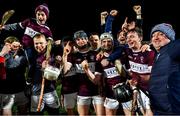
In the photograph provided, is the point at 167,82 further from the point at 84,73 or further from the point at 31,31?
the point at 31,31

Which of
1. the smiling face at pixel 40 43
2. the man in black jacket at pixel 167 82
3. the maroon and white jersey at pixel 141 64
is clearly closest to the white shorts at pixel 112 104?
the maroon and white jersey at pixel 141 64

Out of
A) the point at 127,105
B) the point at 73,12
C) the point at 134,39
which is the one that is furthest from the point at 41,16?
the point at 127,105

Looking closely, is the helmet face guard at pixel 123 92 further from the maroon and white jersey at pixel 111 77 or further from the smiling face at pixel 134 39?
the smiling face at pixel 134 39

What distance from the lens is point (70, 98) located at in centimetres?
816

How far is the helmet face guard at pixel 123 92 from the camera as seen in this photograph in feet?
23.5

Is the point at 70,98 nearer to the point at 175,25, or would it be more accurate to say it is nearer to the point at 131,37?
the point at 131,37

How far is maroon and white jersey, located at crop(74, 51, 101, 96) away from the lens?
7762 millimetres

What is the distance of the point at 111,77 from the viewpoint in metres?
7.50

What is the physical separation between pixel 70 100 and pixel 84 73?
0.72m

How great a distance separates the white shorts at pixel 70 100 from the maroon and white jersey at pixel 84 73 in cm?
28

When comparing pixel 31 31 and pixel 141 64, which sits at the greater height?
pixel 31 31

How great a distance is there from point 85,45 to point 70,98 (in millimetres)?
1251

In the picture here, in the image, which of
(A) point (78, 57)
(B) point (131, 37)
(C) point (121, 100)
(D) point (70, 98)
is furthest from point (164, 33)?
(D) point (70, 98)

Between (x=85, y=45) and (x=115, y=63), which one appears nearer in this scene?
(x=115, y=63)
